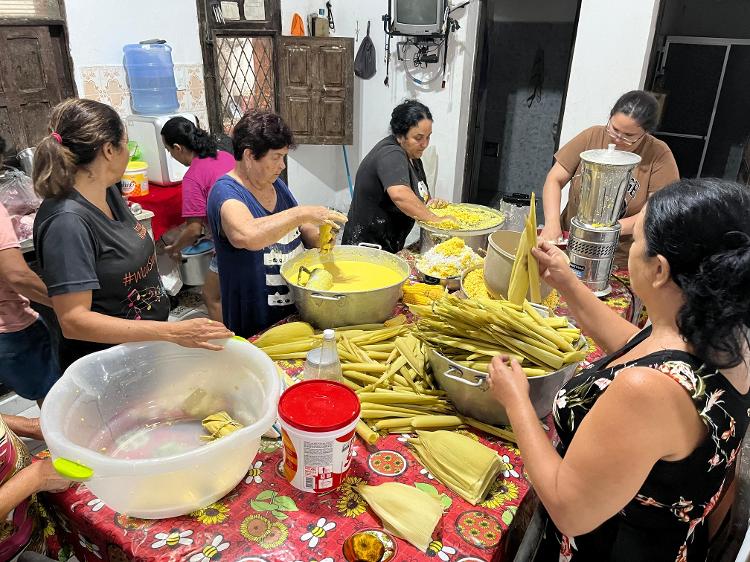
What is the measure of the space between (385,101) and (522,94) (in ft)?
8.67

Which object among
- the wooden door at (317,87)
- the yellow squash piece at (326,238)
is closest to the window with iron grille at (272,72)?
the wooden door at (317,87)

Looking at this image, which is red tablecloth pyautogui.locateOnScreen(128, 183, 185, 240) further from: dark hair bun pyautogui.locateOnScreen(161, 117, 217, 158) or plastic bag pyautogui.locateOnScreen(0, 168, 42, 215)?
plastic bag pyautogui.locateOnScreen(0, 168, 42, 215)

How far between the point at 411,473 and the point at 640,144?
8.15ft

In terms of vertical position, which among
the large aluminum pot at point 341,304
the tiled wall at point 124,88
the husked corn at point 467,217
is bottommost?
the large aluminum pot at point 341,304

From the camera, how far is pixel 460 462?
4.78 ft

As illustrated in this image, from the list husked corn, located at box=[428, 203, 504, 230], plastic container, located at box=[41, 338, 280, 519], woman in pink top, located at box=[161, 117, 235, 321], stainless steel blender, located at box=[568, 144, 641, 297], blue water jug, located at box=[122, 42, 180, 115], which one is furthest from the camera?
blue water jug, located at box=[122, 42, 180, 115]

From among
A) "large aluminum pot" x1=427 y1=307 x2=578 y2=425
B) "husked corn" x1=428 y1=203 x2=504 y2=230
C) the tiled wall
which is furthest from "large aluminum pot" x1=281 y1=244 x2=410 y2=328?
the tiled wall

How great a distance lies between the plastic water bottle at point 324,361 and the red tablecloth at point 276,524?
0.26 metres

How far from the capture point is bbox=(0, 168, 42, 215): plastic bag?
337cm

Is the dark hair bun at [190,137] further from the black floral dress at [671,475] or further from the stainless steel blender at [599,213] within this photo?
the black floral dress at [671,475]

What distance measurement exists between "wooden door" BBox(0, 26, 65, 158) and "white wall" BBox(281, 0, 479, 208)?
9.00 feet

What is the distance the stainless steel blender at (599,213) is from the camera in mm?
2445

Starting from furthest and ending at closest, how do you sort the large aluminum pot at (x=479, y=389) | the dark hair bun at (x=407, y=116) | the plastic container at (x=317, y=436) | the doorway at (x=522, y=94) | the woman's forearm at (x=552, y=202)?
the doorway at (x=522, y=94), the dark hair bun at (x=407, y=116), the woman's forearm at (x=552, y=202), the large aluminum pot at (x=479, y=389), the plastic container at (x=317, y=436)

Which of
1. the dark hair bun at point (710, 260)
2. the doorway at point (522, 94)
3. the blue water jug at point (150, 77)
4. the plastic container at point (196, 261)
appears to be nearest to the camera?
the dark hair bun at point (710, 260)
